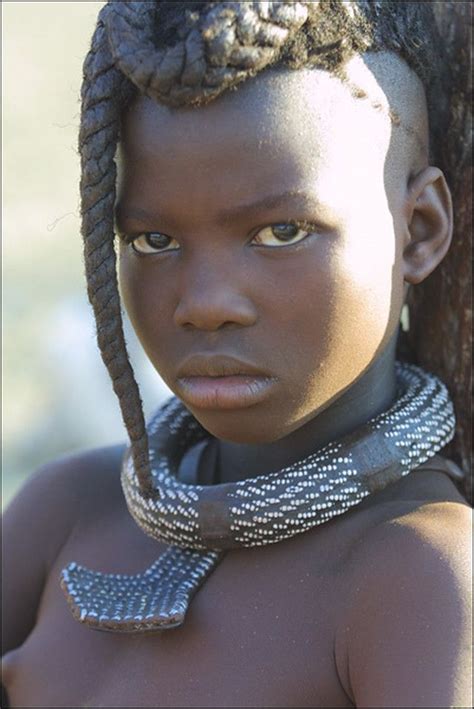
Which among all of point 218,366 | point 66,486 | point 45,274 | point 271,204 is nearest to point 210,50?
point 271,204

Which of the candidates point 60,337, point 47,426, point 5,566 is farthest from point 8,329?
point 5,566

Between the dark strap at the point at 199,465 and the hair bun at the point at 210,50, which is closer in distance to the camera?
the hair bun at the point at 210,50

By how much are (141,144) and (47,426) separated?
3262 mm

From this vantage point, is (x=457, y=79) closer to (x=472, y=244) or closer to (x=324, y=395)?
(x=472, y=244)

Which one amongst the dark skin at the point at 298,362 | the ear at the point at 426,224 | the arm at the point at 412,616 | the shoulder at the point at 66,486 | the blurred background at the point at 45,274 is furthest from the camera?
the blurred background at the point at 45,274

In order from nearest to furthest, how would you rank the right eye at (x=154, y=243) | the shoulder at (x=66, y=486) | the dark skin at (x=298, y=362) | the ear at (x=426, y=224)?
the dark skin at (x=298, y=362), the right eye at (x=154, y=243), the ear at (x=426, y=224), the shoulder at (x=66, y=486)

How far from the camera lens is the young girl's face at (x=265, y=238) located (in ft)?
5.26

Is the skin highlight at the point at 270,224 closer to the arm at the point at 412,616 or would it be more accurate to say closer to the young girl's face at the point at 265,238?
the young girl's face at the point at 265,238

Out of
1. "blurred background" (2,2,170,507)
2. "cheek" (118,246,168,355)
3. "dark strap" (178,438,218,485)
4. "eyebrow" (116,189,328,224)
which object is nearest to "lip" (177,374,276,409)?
"cheek" (118,246,168,355)

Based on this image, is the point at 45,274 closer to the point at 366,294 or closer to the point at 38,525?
the point at 38,525

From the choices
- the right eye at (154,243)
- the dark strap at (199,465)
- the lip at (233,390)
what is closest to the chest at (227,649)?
the dark strap at (199,465)

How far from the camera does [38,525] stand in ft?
6.98

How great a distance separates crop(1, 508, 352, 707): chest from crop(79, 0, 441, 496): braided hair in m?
0.21

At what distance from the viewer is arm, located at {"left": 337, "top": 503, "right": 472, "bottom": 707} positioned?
4.86 ft
